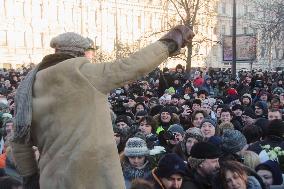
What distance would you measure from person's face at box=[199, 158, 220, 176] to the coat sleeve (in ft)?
8.69

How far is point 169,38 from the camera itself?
9.66 feet

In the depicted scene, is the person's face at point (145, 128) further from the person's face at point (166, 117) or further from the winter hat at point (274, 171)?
the winter hat at point (274, 171)

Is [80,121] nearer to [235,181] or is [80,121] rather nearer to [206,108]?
[235,181]

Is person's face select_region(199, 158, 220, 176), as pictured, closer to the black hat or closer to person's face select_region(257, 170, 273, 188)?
the black hat

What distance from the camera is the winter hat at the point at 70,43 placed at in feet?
10.2

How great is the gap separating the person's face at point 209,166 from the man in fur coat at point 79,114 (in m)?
2.46

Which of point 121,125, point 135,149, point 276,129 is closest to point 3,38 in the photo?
point 121,125

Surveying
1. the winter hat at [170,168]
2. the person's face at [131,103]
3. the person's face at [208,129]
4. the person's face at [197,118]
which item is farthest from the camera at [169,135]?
the person's face at [131,103]

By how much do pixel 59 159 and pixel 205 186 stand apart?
2529 mm

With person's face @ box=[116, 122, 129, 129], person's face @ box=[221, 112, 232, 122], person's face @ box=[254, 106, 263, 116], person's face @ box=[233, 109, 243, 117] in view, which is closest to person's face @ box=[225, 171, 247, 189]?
person's face @ box=[116, 122, 129, 129]

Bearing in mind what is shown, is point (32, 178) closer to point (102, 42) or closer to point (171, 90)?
point (171, 90)

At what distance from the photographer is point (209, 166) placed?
17.6 feet

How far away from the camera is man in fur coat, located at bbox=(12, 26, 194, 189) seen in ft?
9.51

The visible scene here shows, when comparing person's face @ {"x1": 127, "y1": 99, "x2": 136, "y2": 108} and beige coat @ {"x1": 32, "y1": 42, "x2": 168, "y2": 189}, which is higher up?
beige coat @ {"x1": 32, "y1": 42, "x2": 168, "y2": 189}
